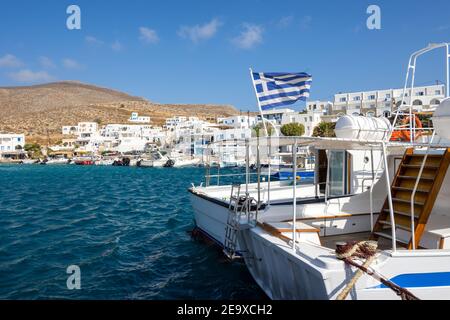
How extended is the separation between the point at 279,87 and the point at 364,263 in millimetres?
5199

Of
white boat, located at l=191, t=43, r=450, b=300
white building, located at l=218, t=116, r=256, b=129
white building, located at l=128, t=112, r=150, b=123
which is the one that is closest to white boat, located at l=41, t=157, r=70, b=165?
white building, located at l=218, t=116, r=256, b=129

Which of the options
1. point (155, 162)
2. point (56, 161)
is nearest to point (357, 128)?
Answer: point (155, 162)

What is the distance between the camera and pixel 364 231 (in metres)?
10.0

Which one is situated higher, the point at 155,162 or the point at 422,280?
the point at 155,162

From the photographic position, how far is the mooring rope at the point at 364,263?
221 inches

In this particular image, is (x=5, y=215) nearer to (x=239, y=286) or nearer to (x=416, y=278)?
(x=239, y=286)

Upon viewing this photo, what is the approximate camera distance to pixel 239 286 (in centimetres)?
988

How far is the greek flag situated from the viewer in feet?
31.3

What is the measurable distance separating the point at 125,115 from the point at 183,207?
592 feet

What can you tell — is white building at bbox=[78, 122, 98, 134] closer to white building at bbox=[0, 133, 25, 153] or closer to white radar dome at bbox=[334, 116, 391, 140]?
white building at bbox=[0, 133, 25, 153]

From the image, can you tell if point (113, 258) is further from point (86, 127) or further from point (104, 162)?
point (86, 127)

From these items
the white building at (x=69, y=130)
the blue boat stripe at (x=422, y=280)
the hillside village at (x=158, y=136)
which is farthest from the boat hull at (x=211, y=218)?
the white building at (x=69, y=130)

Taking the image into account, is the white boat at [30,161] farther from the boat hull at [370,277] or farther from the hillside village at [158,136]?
the boat hull at [370,277]
